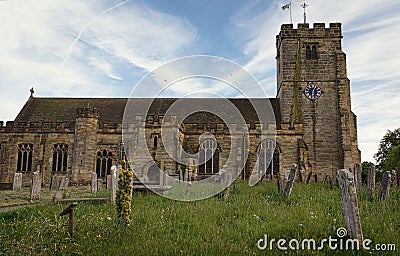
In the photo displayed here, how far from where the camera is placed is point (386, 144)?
1610 inches

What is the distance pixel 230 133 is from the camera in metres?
26.8

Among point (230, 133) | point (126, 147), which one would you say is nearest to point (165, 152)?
point (126, 147)

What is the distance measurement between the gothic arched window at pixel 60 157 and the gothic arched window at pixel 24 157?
5.95 feet

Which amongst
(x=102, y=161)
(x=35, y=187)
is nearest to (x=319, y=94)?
(x=102, y=161)

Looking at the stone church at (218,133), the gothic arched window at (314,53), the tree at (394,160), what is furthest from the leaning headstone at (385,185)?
the tree at (394,160)

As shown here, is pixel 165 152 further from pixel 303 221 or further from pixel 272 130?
pixel 303 221

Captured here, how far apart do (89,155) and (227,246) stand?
68.9 feet

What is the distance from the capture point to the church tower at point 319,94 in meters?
27.8

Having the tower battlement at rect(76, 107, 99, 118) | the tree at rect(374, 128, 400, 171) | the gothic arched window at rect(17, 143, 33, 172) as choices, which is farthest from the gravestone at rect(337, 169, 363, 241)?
the tree at rect(374, 128, 400, 171)

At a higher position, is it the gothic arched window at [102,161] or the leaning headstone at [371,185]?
the gothic arched window at [102,161]

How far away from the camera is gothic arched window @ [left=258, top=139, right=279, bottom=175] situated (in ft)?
87.8

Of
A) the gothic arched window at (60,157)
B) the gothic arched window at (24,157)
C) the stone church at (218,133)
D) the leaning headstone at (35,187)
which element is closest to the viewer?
the leaning headstone at (35,187)

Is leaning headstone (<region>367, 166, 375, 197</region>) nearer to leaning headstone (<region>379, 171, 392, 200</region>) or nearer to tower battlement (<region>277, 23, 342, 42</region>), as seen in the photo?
leaning headstone (<region>379, 171, 392, 200</region>)

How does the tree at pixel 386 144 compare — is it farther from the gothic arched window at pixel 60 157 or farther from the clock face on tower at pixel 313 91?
the gothic arched window at pixel 60 157
